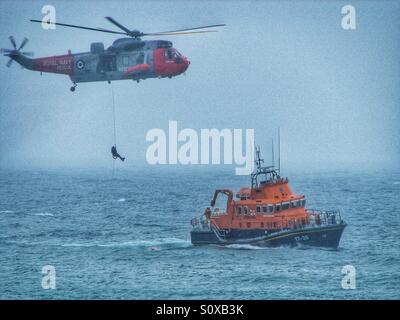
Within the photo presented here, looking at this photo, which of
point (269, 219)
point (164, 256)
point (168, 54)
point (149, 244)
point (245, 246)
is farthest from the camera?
point (149, 244)

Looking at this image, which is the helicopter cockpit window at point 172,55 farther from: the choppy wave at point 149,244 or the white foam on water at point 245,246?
the choppy wave at point 149,244

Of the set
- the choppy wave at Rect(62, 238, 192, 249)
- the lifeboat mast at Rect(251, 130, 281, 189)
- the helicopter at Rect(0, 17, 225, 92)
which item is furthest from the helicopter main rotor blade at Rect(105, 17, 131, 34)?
the choppy wave at Rect(62, 238, 192, 249)

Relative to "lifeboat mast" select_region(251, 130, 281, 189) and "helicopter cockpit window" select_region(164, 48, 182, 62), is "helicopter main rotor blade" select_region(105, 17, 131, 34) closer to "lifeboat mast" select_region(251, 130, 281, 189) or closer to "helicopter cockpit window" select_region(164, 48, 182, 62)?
"helicopter cockpit window" select_region(164, 48, 182, 62)

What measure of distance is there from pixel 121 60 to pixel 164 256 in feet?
35.4

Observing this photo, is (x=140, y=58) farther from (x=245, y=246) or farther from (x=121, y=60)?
(x=245, y=246)

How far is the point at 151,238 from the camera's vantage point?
53.1 m

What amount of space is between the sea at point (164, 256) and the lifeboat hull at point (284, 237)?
0.36m

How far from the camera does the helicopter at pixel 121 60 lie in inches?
1652

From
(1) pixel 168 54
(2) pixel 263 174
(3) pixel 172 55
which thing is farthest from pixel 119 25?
(2) pixel 263 174

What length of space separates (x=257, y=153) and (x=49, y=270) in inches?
512

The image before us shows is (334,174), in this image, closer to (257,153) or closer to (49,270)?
(257,153)

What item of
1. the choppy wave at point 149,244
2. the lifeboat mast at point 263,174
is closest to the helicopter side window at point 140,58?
the lifeboat mast at point 263,174

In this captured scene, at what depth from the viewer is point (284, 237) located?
157 feet
